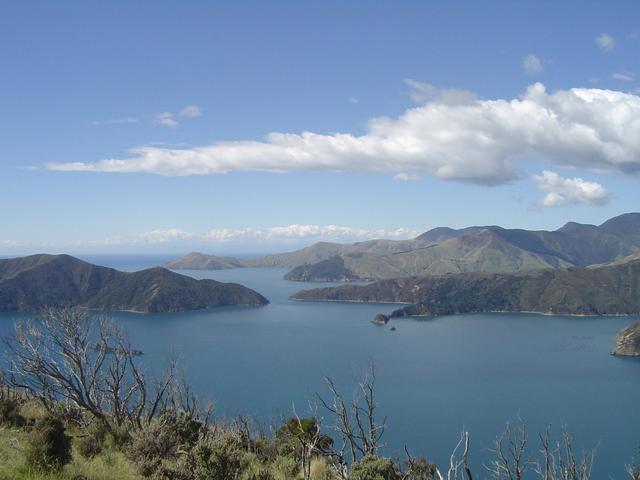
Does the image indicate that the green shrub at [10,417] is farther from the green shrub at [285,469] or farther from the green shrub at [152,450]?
the green shrub at [285,469]

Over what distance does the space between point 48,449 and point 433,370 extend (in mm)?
95697

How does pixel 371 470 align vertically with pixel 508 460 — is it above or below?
above


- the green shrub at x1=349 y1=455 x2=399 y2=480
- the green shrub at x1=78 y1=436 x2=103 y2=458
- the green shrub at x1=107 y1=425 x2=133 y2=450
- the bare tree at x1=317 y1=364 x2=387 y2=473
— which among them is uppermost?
the green shrub at x1=78 y1=436 x2=103 y2=458

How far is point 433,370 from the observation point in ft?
329

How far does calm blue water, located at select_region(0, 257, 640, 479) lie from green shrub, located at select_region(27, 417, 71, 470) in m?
48.3

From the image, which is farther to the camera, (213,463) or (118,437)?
(118,437)

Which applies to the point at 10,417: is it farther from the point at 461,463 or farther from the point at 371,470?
the point at 461,463

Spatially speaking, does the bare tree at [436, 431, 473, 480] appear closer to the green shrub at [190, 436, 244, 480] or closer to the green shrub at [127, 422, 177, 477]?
the green shrub at [190, 436, 244, 480]

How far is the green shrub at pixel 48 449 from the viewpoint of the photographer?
10.1 metres

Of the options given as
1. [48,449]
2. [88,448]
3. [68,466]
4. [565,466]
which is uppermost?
[48,449]

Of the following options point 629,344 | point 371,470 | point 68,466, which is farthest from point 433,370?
point 68,466

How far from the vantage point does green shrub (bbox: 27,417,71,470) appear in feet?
33.1

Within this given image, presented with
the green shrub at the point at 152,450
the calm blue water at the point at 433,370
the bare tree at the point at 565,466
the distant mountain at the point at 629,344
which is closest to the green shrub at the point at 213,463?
the green shrub at the point at 152,450

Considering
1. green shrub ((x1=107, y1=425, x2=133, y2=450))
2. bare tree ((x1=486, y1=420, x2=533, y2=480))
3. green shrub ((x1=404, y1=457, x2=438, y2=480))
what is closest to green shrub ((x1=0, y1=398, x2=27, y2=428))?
green shrub ((x1=107, y1=425, x2=133, y2=450))
